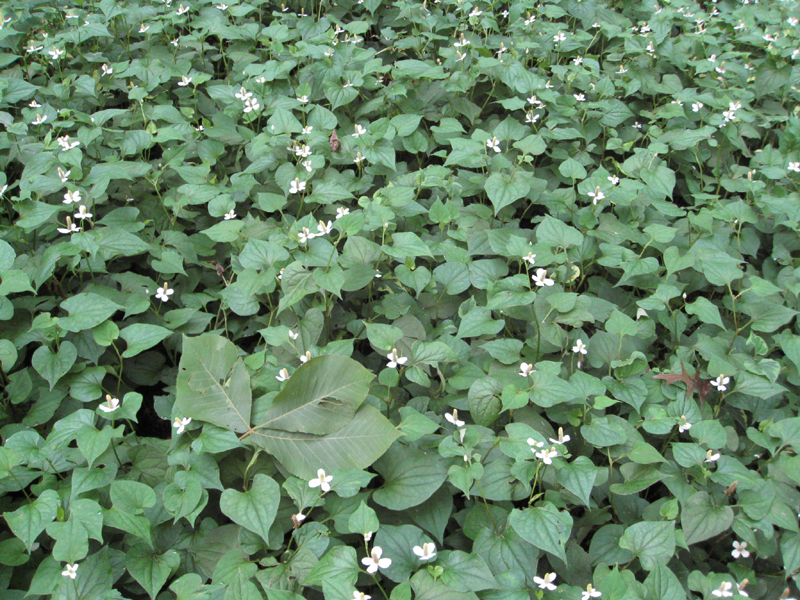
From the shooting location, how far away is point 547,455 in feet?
6.17

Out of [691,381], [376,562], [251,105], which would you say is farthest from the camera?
[251,105]

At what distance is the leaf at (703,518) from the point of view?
1909 millimetres

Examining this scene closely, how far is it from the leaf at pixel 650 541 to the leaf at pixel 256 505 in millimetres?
1126

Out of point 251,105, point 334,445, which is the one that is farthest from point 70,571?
point 251,105

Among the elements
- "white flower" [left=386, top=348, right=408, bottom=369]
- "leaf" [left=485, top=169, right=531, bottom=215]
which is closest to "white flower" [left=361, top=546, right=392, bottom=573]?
"white flower" [left=386, top=348, right=408, bottom=369]

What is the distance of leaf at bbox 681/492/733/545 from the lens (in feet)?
6.26

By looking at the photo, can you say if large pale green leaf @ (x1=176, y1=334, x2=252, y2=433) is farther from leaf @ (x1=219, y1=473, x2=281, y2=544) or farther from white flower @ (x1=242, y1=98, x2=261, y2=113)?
white flower @ (x1=242, y1=98, x2=261, y2=113)

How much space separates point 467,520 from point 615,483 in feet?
1.87

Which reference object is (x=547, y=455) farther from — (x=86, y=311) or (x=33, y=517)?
(x=86, y=311)

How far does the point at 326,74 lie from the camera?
147 inches

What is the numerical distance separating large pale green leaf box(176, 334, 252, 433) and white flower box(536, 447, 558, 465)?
1010mm

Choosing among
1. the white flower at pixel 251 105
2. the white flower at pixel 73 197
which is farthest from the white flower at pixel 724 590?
the white flower at pixel 251 105

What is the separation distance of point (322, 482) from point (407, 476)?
0.31m

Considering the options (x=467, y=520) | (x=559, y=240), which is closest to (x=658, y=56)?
(x=559, y=240)
